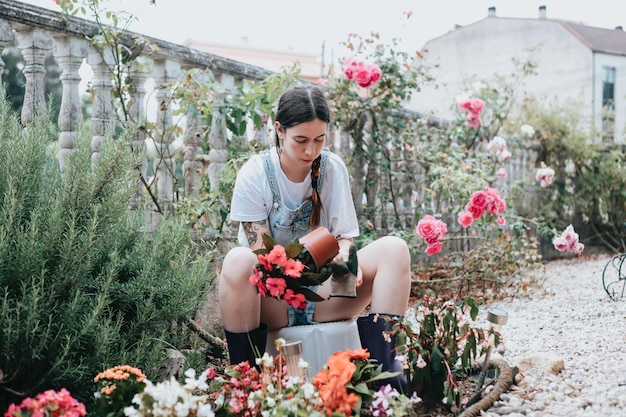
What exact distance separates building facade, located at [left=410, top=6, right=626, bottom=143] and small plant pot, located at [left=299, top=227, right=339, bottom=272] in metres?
17.2

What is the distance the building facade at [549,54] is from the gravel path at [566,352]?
1460cm

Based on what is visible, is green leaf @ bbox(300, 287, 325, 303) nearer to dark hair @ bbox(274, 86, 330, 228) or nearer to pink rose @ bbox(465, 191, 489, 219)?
dark hair @ bbox(274, 86, 330, 228)

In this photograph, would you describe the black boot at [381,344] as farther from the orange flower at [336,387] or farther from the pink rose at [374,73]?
the pink rose at [374,73]

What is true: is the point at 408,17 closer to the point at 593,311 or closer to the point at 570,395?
the point at 593,311

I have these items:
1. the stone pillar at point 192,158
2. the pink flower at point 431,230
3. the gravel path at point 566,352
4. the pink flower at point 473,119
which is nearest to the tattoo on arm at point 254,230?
the gravel path at point 566,352

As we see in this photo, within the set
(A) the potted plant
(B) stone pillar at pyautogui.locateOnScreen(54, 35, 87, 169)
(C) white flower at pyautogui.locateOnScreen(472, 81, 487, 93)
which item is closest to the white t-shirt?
(A) the potted plant

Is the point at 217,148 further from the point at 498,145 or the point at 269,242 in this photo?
the point at 498,145

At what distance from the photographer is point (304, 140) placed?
252cm

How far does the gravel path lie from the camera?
7.99 feet

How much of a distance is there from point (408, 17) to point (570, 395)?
3.43 metres

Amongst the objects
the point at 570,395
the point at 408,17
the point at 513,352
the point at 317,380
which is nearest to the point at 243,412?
the point at 317,380

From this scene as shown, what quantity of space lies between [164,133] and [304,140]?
1.35 metres

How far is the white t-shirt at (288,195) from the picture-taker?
2.64 meters

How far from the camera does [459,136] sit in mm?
6234
